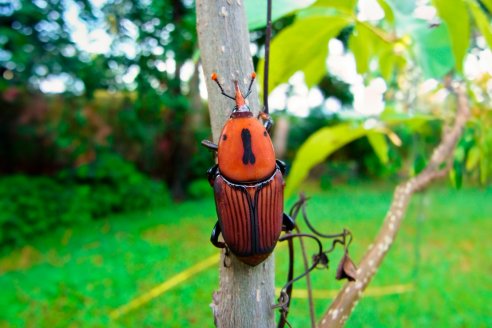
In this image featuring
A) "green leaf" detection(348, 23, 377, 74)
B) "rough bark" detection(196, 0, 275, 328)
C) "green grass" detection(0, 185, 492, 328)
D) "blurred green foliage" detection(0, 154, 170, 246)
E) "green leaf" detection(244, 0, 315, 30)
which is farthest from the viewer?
"blurred green foliage" detection(0, 154, 170, 246)

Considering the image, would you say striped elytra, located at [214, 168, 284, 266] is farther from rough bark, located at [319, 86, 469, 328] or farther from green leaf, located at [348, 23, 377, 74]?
green leaf, located at [348, 23, 377, 74]

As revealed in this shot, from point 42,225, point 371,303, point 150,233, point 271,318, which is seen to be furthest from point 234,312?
point 42,225

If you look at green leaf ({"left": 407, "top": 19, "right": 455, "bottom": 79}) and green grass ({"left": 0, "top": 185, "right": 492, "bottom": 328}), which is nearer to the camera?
green leaf ({"left": 407, "top": 19, "right": 455, "bottom": 79})

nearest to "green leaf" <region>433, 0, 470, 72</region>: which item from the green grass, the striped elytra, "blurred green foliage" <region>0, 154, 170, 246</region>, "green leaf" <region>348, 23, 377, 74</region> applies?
"green leaf" <region>348, 23, 377, 74</region>

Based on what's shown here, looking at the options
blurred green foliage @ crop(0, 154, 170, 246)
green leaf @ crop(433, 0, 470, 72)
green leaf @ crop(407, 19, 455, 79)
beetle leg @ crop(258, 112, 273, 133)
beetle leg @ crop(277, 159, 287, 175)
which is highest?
green leaf @ crop(433, 0, 470, 72)

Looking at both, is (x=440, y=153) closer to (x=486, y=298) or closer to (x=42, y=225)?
(x=486, y=298)

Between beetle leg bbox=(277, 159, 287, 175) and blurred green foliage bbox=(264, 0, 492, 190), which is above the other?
blurred green foliage bbox=(264, 0, 492, 190)

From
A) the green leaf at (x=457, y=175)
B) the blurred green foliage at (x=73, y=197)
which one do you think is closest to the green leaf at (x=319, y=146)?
A: the green leaf at (x=457, y=175)
